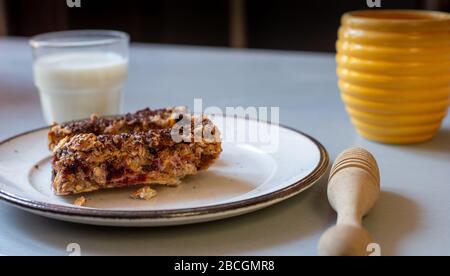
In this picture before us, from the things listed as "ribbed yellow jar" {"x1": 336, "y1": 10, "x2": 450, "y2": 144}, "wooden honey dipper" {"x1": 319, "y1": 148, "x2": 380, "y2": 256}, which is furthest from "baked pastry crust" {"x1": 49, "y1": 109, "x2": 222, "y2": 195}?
"ribbed yellow jar" {"x1": 336, "y1": 10, "x2": 450, "y2": 144}

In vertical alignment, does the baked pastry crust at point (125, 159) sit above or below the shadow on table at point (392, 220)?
above

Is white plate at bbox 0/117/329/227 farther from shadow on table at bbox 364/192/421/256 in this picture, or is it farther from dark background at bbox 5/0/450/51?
dark background at bbox 5/0/450/51

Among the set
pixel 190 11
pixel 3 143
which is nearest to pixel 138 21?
pixel 190 11

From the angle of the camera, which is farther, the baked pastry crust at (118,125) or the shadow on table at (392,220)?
the baked pastry crust at (118,125)

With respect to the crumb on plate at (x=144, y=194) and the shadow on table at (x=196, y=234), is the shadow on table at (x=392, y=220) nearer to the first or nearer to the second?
the shadow on table at (x=196, y=234)

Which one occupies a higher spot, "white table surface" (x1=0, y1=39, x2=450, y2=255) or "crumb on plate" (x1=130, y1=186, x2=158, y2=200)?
"crumb on plate" (x1=130, y1=186, x2=158, y2=200)

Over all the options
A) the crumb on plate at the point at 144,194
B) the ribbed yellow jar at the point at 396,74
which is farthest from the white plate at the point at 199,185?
the ribbed yellow jar at the point at 396,74

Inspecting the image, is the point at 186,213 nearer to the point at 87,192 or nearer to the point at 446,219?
the point at 87,192
